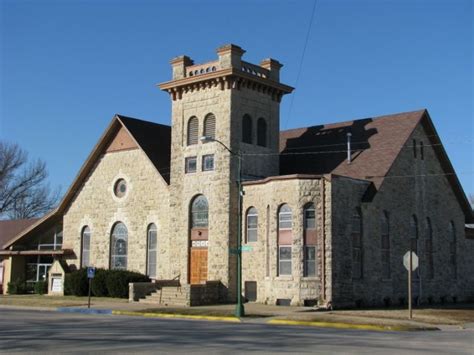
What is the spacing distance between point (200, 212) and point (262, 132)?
575 cm

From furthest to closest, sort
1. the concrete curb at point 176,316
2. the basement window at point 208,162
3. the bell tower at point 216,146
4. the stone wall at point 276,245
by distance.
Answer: the basement window at point 208,162, the bell tower at point 216,146, the stone wall at point 276,245, the concrete curb at point 176,316

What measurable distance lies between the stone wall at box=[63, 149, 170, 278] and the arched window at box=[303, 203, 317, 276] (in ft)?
30.6

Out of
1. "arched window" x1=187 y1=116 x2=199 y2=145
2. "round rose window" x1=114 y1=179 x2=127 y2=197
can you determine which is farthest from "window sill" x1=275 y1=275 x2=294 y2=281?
"round rose window" x1=114 y1=179 x2=127 y2=197

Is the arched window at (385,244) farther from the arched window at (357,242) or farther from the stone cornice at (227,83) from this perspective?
the stone cornice at (227,83)

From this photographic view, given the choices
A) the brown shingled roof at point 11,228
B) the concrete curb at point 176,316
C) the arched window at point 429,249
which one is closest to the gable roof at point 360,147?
the arched window at point 429,249

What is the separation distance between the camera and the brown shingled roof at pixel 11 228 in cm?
5120

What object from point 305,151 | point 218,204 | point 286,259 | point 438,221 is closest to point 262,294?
point 286,259

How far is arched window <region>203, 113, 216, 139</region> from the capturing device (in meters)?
36.6

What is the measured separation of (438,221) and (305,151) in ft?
30.0

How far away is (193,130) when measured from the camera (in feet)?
124

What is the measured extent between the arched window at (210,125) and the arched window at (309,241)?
731 cm

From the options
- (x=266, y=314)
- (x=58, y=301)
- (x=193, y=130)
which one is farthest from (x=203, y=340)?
(x=193, y=130)

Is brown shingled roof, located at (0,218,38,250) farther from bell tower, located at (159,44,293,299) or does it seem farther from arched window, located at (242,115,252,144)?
arched window, located at (242,115,252,144)

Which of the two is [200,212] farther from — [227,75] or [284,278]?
[227,75]
